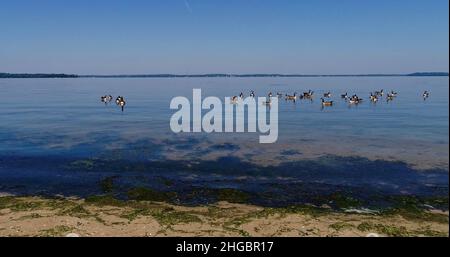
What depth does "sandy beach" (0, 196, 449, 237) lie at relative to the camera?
14.8 meters

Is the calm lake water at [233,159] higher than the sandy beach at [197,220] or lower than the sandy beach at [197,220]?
higher

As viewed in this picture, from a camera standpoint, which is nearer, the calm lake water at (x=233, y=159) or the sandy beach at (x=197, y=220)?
the sandy beach at (x=197, y=220)

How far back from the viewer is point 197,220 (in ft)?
52.9

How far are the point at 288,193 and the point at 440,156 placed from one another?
12.9 meters

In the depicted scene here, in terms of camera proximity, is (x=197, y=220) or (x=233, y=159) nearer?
(x=197, y=220)

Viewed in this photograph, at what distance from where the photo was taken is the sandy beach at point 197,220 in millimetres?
14781

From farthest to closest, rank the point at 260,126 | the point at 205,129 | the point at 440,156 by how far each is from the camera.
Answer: the point at 260,126
the point at 205,129
the point at 440,156

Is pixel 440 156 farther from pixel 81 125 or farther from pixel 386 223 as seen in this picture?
pixel 81 125

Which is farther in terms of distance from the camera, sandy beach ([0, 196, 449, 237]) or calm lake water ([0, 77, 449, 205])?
calm lake water ([0, 77, 449, 205])

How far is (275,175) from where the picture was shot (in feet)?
75.3

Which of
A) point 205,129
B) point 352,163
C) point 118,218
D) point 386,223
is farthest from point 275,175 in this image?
point 205,129

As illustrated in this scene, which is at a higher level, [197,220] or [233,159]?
[233,159]

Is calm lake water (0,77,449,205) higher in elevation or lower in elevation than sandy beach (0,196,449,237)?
higher

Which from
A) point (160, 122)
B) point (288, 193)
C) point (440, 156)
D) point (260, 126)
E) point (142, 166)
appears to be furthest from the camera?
point (160, 122)
